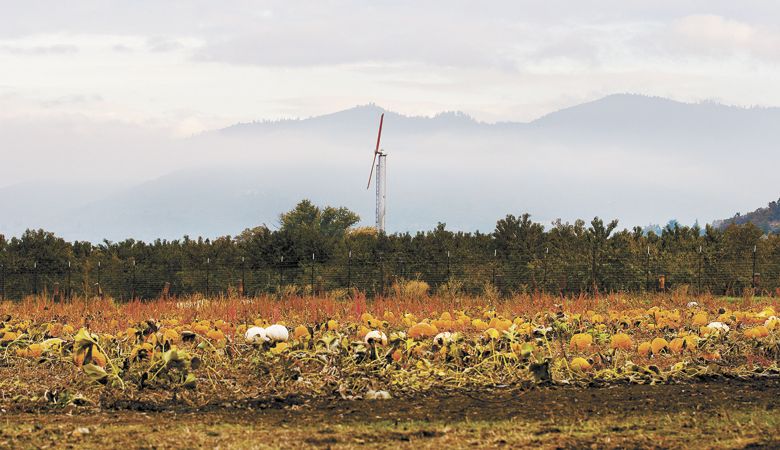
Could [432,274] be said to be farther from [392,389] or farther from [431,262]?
[392,389]

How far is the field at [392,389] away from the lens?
16.3 ft

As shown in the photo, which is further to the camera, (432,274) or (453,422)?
(432,274)

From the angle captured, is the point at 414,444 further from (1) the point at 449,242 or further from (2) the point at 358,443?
(1) the point at 449,242

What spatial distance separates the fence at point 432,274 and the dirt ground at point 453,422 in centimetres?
1488

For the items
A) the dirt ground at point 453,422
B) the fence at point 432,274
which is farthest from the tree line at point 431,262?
the dirt ground at point 453,422

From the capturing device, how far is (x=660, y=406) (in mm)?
5668

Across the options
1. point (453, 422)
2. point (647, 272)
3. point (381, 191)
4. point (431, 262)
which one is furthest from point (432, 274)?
point (381, 191)

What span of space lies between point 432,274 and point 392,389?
1843 centimetres

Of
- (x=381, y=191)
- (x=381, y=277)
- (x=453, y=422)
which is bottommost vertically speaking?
(x=453, y=422)

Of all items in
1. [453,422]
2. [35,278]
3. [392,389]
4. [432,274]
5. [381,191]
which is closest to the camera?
[453,422]

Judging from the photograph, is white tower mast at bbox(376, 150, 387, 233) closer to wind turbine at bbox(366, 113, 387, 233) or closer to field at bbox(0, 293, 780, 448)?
wind turbine at bbox(366, 113, 387, 233)

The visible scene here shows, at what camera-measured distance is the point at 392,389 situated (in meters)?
6.18

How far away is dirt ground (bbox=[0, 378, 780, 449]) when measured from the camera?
4805 millimetres

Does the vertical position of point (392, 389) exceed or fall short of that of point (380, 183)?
it falls short
